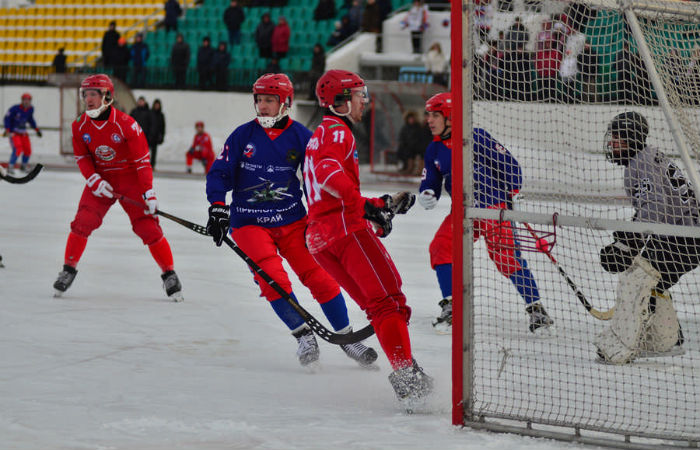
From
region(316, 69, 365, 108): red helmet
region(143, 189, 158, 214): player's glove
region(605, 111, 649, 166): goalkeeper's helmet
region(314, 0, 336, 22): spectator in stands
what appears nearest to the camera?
region(316, 69, 365, 108): red helmet

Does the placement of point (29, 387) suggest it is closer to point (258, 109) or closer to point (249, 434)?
point (249, 434)

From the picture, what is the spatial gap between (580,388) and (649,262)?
82 centimetres

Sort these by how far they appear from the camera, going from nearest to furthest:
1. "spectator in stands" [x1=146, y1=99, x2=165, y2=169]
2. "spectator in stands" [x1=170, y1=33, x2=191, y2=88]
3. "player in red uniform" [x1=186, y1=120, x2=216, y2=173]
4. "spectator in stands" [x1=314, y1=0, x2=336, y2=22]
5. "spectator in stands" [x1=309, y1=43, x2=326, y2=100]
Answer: "player in red uniform" [x1=186, y1=120, x2=216, y2=173] < "spectator in stands" [x1=146, y1=99, x2=165, y2=169] < "spectator in stands" [x1=309, y1=43, x2=326, y2=100] < "spectator in stands" [x1=170, y1=33, x2=191, y2=88] < "spectator in stands" [x1=314, y1=0, x2=336, y2=22]

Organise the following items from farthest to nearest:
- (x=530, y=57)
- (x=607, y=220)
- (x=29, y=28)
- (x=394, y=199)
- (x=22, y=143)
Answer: (x=29, y=28), (x=22, y=143), (x=530, y=57), (x=394, y=199), (x=607, y=220)

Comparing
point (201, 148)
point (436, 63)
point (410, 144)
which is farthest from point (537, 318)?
point (201, 148)

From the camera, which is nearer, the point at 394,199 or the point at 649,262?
the point at 394,199

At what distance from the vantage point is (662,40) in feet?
12.8

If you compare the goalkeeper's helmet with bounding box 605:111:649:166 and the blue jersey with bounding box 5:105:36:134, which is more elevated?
the goalkeeper's helmet with bounding box 605:111:649:166

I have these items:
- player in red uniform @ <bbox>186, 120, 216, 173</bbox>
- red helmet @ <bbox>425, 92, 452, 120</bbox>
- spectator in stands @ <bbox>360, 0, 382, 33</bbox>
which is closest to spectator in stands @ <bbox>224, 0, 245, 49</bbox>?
spectator in stands @ <bbox>360, 0, 382, 33</bbox>

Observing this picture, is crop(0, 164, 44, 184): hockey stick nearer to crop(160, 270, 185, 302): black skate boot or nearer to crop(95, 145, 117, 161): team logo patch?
crop(95, 145, 117, 161): team logo patch

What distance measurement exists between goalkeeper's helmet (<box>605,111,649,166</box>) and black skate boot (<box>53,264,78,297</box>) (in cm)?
324

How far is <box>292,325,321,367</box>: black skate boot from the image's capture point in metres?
4.30

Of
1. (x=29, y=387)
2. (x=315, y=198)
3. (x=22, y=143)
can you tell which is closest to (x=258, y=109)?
(x=315, y=198)

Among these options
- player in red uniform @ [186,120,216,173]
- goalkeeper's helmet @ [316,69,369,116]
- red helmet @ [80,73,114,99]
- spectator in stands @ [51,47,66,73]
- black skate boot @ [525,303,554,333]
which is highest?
goalkeeper's helmet @ [316,69,369,116]
